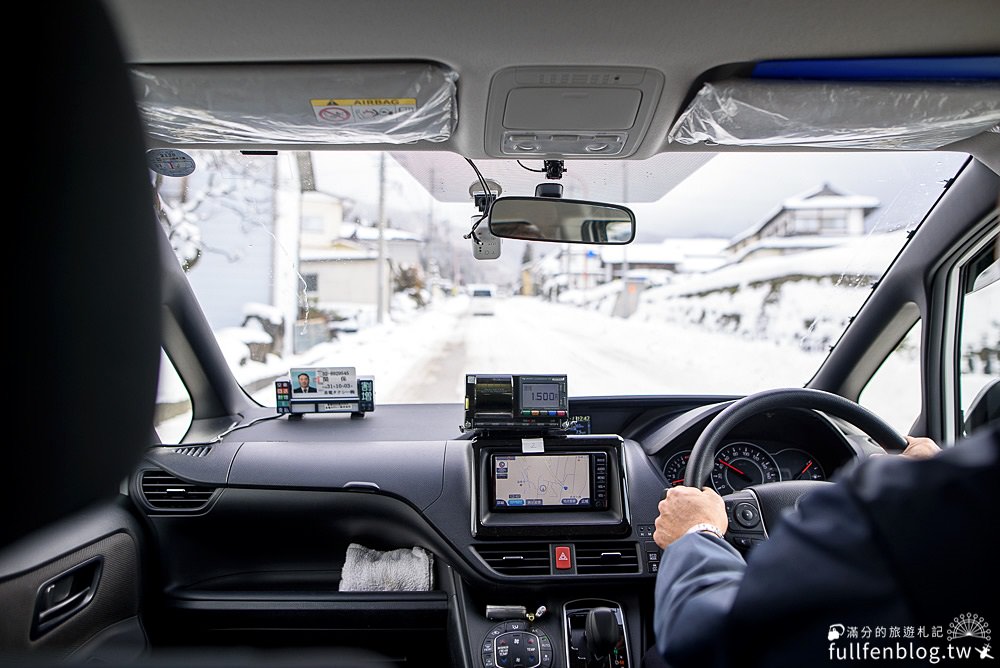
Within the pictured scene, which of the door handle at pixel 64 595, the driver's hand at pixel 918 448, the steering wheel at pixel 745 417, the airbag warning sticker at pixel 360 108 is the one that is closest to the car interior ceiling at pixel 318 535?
the door handle at pixel 64 595

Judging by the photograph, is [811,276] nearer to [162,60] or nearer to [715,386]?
[715,386]

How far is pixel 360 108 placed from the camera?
8.91 ft

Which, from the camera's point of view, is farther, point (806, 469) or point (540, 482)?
point (806, 469)

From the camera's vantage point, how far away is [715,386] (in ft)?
13.6

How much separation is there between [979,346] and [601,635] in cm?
224

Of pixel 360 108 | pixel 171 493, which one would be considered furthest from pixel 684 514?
pixel 171 493

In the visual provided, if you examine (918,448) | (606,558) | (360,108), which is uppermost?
(360,108)

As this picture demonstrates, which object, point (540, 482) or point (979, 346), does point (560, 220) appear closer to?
point (540, 482)

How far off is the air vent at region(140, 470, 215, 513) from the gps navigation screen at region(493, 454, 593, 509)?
1368mm

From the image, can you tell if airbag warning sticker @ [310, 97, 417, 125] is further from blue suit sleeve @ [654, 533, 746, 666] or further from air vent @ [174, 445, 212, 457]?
blue suit sleeve @ [654, 533, 746, 666]

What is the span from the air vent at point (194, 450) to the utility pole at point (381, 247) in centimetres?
156

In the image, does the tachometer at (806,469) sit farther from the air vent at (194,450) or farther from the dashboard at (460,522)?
the air vent at (194,450)

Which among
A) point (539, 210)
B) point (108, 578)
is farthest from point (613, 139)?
point (108, 578)

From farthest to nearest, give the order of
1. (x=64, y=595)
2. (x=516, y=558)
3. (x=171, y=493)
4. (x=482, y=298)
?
(x=482, y=298) < (x=171, y=493) < (x=516, y=558) < (x=64, y=595)
